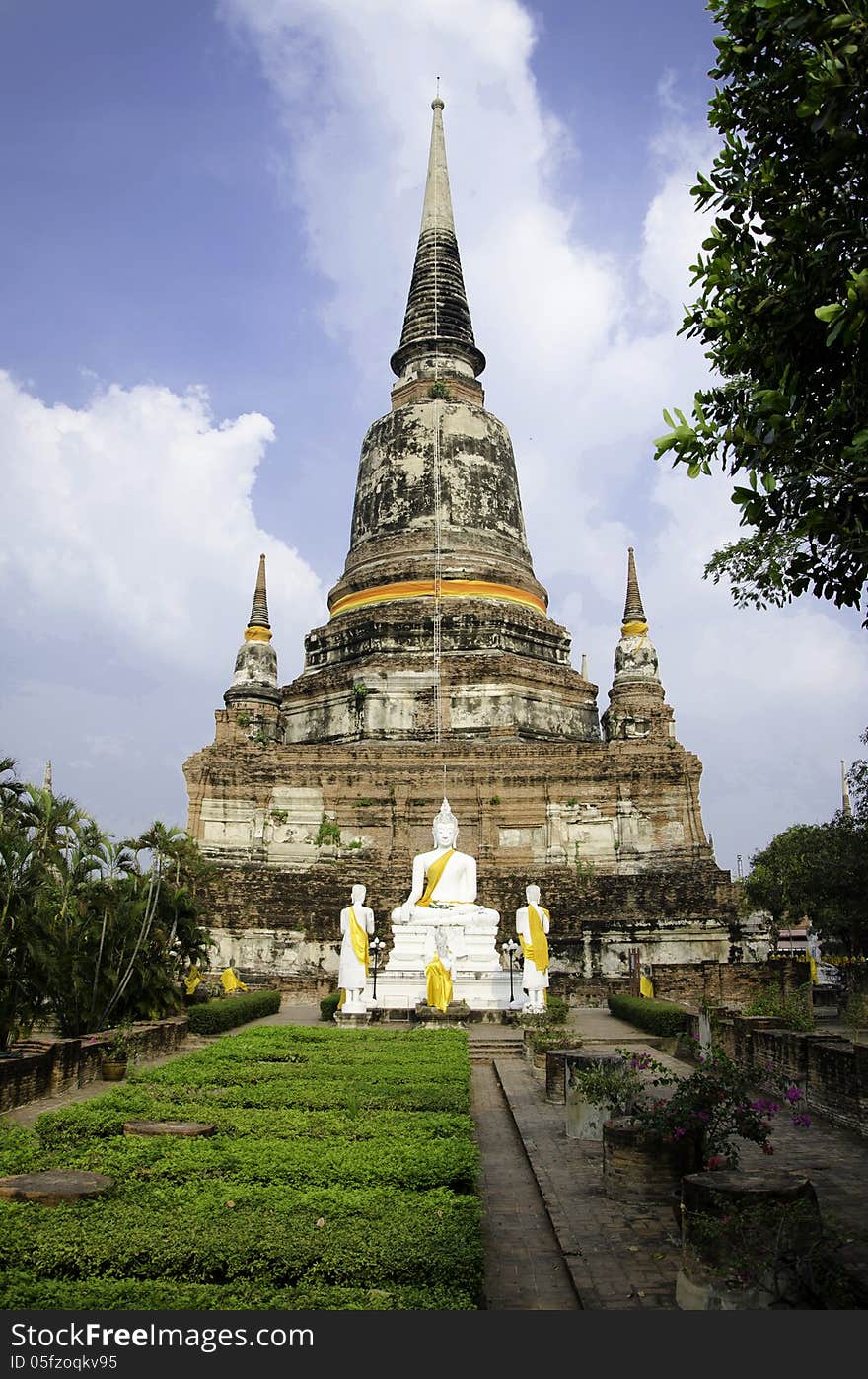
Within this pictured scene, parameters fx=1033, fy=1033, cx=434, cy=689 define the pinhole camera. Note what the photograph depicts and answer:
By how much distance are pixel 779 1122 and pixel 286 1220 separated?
7.42 m

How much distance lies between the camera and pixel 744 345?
7180 mm

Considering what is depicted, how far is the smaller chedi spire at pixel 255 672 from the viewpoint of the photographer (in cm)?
3491

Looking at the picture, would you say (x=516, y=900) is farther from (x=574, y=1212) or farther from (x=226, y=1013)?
(x=574, y=1212)

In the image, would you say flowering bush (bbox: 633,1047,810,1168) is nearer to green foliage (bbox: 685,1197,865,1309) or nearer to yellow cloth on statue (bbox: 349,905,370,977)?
green foliage (bbox: 685,1197,865,1309)

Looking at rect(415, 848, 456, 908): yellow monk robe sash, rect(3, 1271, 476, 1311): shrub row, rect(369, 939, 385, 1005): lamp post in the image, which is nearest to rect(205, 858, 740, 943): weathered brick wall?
rect(369, 939, 385, 1005): lamp post

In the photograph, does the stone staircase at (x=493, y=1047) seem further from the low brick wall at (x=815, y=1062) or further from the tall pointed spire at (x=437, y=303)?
the tall pointed spire at (x=437, y=303)

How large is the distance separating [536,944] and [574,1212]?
12688 mm

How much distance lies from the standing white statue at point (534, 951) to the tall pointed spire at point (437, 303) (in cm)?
2636

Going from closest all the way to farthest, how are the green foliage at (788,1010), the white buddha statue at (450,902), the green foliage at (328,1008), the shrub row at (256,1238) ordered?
the shrub row at (256,1238) → the green foliage at (788,1010) → the green foliage at (328,1008) → the white buddha statue at (450,902)

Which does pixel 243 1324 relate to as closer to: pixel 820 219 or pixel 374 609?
pixel 820 219

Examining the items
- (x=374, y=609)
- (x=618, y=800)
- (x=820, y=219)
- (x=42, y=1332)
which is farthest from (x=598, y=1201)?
(x=374, y=609)

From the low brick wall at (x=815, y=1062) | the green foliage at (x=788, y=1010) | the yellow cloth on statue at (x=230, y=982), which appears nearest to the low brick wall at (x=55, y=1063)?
the low brick wall at (x=815, y=1062)

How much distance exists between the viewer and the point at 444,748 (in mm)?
30062

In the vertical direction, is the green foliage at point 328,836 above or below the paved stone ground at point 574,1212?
above
